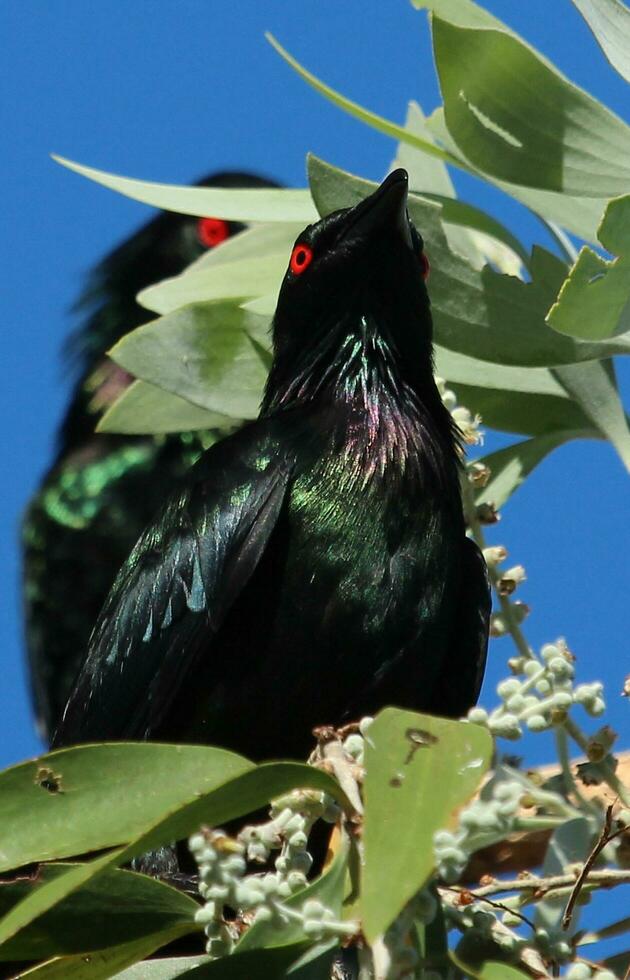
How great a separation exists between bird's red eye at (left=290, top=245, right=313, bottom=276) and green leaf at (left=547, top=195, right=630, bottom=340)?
965 millimetres

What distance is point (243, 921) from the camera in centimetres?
174

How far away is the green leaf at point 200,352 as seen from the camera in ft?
9.28

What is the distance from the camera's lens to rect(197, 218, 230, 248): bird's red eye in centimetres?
705

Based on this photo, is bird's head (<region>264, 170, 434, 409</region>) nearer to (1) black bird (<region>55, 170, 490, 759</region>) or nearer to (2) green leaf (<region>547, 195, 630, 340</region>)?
(1) black bird (<region>55, 170, 490, 759</region>)

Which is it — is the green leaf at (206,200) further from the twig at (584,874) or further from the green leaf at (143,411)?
the twig at (584,874)

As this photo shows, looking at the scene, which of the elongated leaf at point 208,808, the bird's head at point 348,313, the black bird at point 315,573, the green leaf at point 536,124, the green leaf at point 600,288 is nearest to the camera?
the elongated leaf at point 208,808

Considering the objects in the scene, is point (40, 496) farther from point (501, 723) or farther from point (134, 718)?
point (501, 723)

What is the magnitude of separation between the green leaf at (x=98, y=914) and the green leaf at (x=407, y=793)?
0.96ft

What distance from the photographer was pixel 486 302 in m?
2.70

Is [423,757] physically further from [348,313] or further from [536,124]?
[348,313]

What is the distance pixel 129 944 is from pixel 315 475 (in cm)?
112

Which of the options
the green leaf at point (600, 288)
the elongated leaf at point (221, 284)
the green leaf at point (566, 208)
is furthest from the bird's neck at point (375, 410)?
the green leaf at point (600, 288)

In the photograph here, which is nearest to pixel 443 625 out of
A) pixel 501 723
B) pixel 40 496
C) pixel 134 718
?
pixel 134 718

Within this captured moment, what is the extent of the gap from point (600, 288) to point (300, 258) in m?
1.02
